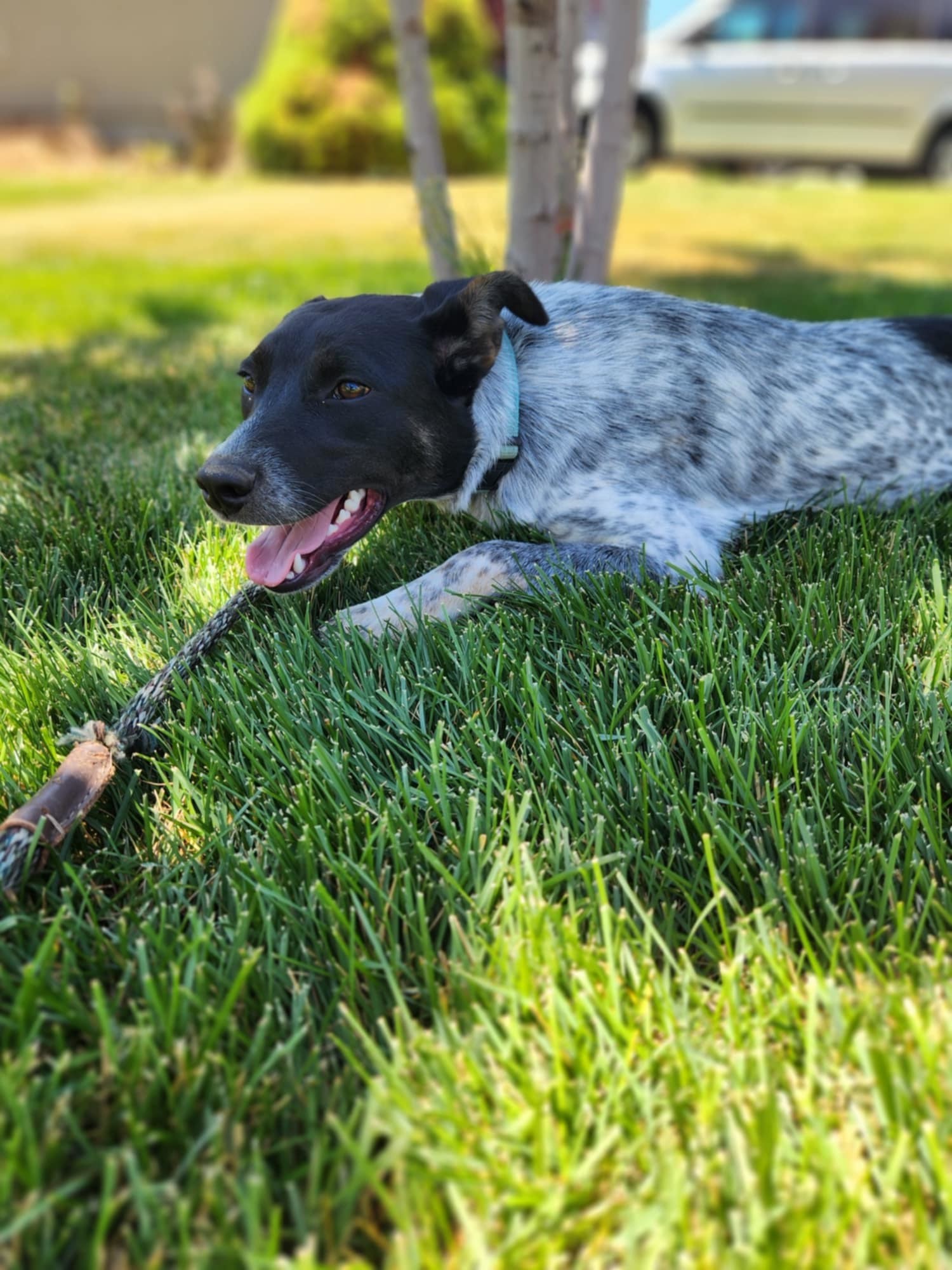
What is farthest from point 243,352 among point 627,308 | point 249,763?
point 249,763

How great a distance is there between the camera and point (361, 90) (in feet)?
48.3

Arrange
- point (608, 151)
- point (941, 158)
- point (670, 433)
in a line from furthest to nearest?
point (941, 158) < point (608, 151) < point (670, 433)

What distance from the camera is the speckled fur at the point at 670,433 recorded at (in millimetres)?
2830

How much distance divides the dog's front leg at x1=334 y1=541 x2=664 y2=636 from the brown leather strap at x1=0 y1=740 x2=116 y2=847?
2.31ft

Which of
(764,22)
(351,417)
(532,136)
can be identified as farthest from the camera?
(764,22)

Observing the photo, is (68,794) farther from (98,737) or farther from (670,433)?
(670,433)

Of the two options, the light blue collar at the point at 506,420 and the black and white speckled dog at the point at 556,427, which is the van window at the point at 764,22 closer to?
the black and white speckled dog at the point at 556,427

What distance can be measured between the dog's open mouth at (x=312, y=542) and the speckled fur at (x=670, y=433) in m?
0.17

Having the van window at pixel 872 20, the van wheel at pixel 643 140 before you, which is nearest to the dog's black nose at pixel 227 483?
the van wheel at pixel 643 140

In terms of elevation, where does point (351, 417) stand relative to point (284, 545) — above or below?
above

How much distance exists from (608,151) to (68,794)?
3.50 m

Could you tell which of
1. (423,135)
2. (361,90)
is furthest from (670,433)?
(361,90)

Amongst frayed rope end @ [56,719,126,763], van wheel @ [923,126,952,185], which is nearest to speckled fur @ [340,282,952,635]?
frayed rope end @ [56,719,126,763]

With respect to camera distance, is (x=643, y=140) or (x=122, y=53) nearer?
(x=643, y=140)
